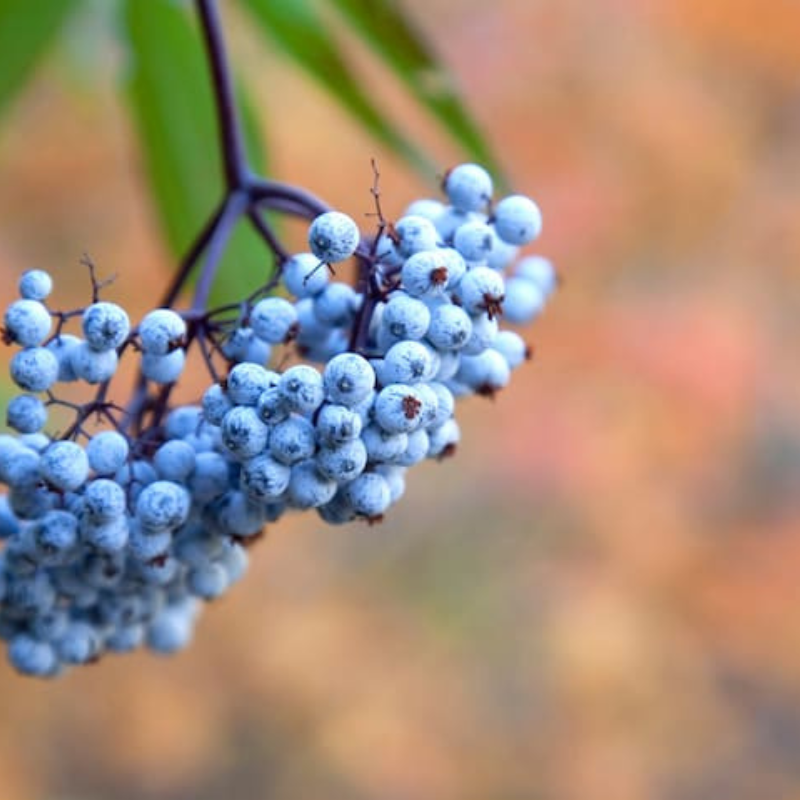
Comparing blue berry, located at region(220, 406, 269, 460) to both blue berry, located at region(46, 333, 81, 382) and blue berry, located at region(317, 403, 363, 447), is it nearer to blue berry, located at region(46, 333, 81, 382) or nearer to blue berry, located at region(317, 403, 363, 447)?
blue berry, located at region(317, 403, 363, 447)

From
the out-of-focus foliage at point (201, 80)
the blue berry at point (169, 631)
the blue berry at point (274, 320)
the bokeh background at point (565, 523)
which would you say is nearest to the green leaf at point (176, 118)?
the out-of-focus foliage at point (201, 80)

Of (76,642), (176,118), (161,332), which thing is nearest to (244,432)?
(161,332)

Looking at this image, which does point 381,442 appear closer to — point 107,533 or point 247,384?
point 247,384

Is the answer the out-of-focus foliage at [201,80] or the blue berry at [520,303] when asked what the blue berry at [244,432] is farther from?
the out-of-focus foliage at [201,80]

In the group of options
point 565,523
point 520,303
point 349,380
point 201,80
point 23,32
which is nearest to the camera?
point 349,380

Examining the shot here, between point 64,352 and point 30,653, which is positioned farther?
point 30,653

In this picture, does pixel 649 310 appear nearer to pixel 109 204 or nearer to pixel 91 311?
pixel 109 204
